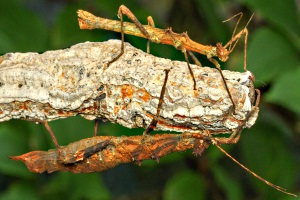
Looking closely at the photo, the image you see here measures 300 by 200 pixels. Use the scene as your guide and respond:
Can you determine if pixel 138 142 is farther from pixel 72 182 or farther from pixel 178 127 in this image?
pixel 72 182

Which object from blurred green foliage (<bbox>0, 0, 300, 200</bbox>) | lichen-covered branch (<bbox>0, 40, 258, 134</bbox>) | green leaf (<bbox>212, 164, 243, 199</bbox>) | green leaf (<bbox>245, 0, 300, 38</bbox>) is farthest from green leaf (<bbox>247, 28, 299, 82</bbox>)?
lichen-covered branch (<bbox>0, 40, 258, 134</bbox>)

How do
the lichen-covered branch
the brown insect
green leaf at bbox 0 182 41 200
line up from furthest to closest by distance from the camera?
green leaf at bbox 0 182 41 200 → the brown insect → the lichen-covered branch

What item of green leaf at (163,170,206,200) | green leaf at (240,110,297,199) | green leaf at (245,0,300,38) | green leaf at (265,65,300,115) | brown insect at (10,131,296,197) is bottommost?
green leaf at (163,170,206,200)

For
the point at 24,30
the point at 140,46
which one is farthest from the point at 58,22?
the point at 140,46

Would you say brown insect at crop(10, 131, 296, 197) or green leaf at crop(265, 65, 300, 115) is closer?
brown insect at crop(10, 131, 296, 197)

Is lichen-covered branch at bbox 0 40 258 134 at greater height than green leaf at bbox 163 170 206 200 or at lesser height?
greater

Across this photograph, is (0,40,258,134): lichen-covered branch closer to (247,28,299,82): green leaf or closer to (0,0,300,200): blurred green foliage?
(0,0,300,200): blurred green foliage

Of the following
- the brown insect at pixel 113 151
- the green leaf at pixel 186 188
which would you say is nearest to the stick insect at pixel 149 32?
the brown insect at pixel 113 151
